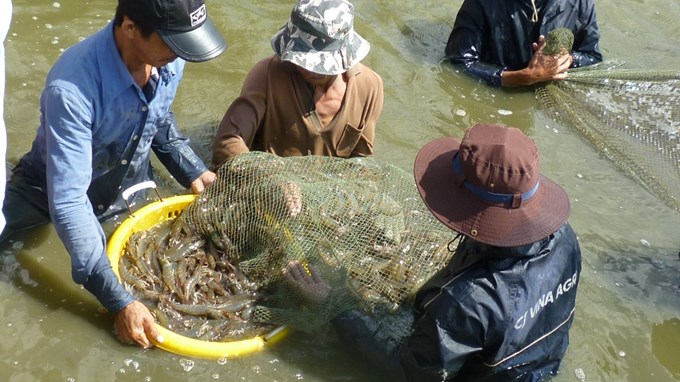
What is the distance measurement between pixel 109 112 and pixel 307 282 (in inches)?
55.0

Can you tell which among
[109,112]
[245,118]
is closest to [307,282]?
[245,118]

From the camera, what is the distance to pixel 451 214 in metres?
3.32

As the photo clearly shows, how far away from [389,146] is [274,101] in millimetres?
1574

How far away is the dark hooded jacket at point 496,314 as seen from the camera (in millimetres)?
3402

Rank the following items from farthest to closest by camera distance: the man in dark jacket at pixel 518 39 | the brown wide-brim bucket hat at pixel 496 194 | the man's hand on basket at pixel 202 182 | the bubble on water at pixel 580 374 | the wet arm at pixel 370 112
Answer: the man in dark jacket at pixel 518 39 → the wet arm at pixel 370 112 → the man's hand on basket at pixel 202 182 → the bubble on water at pixel 580 374 → the brown wide-brim bucket hat at pixel 496 194

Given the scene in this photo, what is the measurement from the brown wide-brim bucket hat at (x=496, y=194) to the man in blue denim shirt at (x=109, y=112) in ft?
4.17

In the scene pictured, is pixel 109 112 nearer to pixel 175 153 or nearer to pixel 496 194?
pixel 175 153

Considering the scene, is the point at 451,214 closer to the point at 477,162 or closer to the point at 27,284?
the point at 477,162

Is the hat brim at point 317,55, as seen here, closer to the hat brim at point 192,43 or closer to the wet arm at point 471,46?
the hat brim at point 192,43

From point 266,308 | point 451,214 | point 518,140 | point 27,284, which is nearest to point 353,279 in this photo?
point 266,308

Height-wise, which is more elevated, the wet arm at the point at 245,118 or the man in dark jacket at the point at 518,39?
the wet arm at the point at 245,118

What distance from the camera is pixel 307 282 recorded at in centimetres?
441

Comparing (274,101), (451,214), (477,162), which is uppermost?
(477,162)

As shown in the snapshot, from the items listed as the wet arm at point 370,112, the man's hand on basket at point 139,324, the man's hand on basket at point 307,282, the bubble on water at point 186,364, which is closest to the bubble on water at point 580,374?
the man's hand on basket at point 307,282
